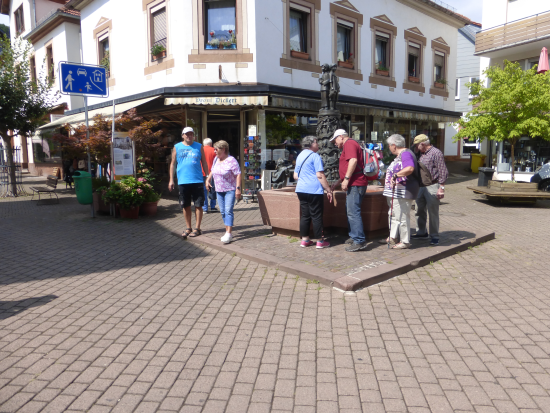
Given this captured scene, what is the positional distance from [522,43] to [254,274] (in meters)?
18.7

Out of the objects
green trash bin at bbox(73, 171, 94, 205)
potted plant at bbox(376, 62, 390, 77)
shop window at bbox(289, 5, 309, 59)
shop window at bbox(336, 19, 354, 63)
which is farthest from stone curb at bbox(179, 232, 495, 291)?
potted plant at bbox(376, 62, 390, 77)

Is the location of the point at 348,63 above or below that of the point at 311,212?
above

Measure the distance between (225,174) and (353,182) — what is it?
2.11m

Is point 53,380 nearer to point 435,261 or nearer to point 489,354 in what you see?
point 489,354

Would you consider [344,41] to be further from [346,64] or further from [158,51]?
[158,51]

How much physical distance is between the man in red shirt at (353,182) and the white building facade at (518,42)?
49.2 ft

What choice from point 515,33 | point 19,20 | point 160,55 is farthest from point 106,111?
point 515,33

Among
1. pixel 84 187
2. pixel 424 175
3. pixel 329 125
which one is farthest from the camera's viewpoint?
pixel 84 187

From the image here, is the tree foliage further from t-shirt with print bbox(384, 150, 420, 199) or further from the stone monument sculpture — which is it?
t-shirt with print bbox(384, 150, 420, 199)

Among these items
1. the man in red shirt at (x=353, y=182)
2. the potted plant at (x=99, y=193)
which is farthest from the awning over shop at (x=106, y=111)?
the man in red shirt at (x=353, y=182)

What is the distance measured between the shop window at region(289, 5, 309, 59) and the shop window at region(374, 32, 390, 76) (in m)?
4.15

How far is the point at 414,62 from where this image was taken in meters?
19.7

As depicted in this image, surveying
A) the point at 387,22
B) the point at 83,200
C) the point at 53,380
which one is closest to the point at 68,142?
the point at 83,200

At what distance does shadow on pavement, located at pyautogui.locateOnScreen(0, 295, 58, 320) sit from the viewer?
4.29 metres
